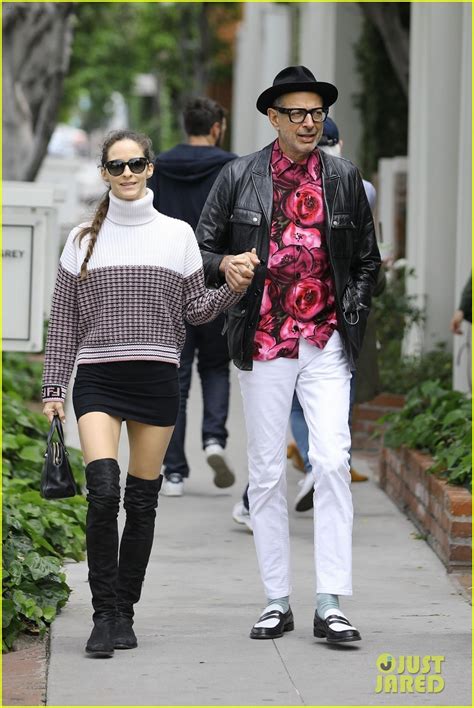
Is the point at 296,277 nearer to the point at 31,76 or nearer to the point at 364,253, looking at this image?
the point at 364,253

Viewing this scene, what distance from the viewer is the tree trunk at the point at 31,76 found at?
17188mm

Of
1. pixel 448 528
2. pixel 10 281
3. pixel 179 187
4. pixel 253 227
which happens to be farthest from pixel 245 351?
pixel 10 281

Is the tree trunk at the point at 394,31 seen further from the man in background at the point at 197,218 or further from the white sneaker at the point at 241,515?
the white sneaker at the point at 241,515

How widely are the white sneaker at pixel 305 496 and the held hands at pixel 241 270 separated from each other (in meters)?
2.62

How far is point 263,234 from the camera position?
5.69 m

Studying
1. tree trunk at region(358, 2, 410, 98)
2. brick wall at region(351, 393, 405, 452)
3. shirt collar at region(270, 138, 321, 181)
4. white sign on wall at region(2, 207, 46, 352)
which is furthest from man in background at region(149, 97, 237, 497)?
tree trunk at region(358, 2, 410, 98)

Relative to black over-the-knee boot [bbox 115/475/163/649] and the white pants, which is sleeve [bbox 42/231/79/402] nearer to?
black over-the-knee boot [bbox 115/475/163/649]

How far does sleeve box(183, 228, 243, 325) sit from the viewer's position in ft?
18.3

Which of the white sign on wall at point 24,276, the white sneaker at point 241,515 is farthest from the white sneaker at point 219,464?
the white sign on wall at point 24,276

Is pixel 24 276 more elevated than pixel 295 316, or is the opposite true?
pixel 24 276

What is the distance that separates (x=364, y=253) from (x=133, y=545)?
1.39m

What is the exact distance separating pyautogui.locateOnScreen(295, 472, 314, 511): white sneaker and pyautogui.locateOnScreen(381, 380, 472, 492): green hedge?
64cm

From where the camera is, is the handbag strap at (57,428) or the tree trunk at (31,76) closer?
the handbag strap at (57,428)

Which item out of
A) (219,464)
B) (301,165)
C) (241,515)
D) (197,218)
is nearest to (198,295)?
(301,165)
